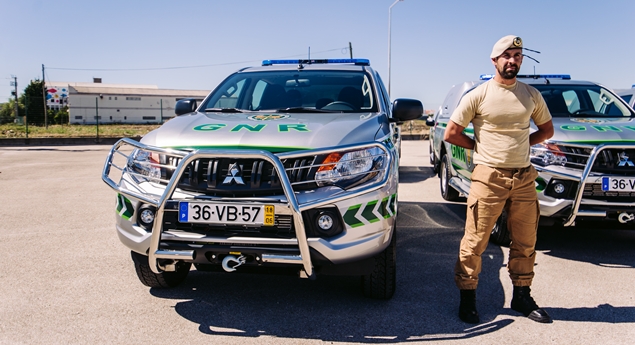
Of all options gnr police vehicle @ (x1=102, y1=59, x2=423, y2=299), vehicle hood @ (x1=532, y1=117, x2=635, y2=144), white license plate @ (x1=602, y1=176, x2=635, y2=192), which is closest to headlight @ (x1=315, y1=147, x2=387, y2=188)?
gnr police vehicle @ (x1=102, y1=59, x2=423, y2=299)

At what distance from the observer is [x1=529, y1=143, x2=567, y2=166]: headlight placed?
15.8ft

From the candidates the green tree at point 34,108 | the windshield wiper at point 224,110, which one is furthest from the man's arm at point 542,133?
the green tree at point 34,108

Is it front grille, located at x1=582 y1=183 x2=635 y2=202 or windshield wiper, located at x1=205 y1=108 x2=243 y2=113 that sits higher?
windshield wiper, located at x1=205 y1=108 x2=243 y2=113

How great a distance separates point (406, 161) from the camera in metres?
14.6

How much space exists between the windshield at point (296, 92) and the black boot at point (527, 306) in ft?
5.97

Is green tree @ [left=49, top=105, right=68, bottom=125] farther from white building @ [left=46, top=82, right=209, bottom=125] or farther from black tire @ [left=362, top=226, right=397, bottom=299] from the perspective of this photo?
black tire @ [left=362, top=226, right=397, bottom=299]

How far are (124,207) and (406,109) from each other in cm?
235

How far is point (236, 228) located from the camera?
10.4 ft

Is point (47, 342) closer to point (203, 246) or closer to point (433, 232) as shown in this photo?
point (203, 246)

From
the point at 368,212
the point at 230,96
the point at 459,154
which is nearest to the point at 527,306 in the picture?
the point at 368,212

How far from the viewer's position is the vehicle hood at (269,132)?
3289 mm

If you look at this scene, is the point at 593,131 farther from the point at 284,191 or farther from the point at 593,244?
the point at 284,191

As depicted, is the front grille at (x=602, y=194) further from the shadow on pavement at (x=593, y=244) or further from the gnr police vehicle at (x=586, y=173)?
the shadow on pavement at (x=593, y=244)

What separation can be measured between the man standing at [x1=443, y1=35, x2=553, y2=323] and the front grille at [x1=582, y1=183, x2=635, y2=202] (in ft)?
4.90
